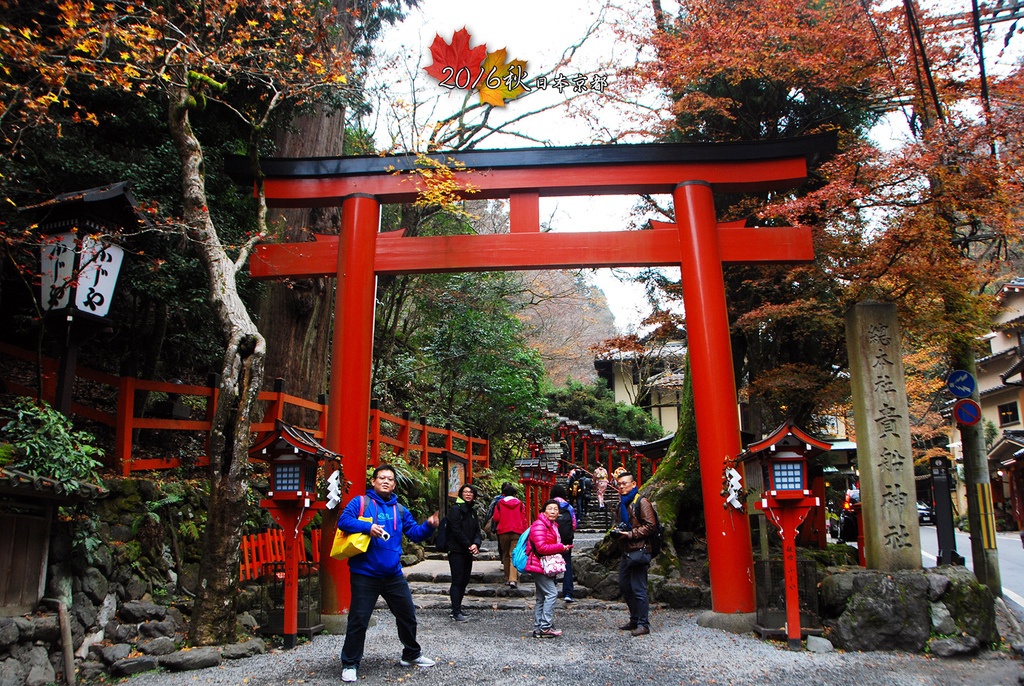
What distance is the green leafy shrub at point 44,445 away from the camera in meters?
5.49

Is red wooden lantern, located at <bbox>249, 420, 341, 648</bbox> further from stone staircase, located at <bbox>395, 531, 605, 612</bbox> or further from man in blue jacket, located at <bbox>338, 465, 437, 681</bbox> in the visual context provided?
stone staircase, located at <bbox>395, 531, 605, 612</bbox>

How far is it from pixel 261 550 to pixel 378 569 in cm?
331

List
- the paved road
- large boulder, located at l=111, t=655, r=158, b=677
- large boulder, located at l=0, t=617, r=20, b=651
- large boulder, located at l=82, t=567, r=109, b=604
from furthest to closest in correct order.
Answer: the paved road
large boulder, located at l=82, t=567, r=109, b=604
large boulder, located at l=111, t=655, r=158, b=677
large boulder, located at l=0, t=617, r=20, b=651

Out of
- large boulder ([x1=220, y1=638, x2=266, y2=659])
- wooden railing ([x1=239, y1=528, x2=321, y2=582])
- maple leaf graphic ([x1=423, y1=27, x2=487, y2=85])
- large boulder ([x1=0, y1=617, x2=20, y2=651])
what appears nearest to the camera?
large boulder ([x1=0, y1=617, x2=20, y2=651])

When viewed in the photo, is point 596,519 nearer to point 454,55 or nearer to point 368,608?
point 454,55

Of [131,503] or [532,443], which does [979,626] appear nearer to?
[131,503]

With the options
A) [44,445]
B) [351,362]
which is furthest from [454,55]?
[44,445]

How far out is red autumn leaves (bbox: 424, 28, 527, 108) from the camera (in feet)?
29.7

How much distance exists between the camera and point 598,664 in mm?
5684

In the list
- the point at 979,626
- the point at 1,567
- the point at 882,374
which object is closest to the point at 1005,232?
the point at 882,374

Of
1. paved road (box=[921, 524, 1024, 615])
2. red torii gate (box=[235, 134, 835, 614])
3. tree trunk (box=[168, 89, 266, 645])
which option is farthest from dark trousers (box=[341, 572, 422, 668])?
paved road (box=[921, 524, 1024, 615])

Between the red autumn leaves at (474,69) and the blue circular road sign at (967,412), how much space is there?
755cm

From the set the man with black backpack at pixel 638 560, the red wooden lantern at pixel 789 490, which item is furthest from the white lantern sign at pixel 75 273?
the red wooden lantern at pixel 789 490

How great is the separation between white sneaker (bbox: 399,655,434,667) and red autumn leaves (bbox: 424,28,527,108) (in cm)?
732
